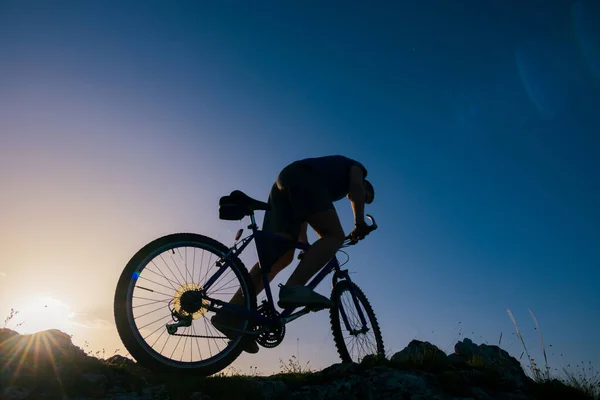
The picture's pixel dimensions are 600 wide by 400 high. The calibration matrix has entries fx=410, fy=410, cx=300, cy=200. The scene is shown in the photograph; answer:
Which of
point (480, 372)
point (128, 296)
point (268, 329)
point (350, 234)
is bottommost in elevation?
point (480, 372)

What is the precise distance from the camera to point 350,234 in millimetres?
4891

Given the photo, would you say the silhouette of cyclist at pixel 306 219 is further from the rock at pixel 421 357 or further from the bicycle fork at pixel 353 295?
the rock at pixel 421 357

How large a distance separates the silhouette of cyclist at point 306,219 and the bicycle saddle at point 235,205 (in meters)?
0.34

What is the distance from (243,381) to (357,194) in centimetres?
232

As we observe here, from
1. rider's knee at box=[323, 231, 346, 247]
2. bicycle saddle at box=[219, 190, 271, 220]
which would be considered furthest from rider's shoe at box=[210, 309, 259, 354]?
rider's knee at box=[323, 231, 346, 247]

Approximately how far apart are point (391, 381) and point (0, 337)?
10.7ft

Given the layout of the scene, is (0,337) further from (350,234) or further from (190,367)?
(350,234)

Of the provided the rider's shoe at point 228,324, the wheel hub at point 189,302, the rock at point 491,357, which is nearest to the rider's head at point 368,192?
the rock at point 491,357

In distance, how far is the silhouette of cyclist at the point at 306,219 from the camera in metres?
4.04

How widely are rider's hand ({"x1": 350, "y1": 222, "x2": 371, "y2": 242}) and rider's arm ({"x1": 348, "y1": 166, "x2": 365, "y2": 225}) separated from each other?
0.04 meters

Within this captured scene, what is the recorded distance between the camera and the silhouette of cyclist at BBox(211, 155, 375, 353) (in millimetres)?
4039

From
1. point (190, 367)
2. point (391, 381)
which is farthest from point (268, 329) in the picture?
point (391, 381)

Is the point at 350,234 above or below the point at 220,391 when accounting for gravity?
above

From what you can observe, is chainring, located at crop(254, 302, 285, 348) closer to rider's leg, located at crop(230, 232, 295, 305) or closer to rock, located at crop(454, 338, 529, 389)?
rider's leg, located at crop(230, 232, 295, 305)
